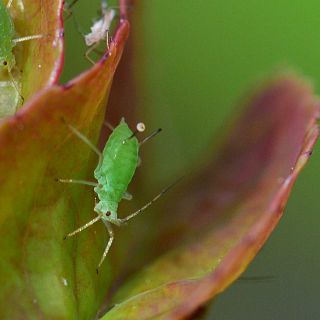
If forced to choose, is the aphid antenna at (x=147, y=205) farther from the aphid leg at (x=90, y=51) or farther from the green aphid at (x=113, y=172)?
the aphid leg at (x=90, y=51)

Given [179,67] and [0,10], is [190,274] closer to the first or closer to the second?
[0,10]

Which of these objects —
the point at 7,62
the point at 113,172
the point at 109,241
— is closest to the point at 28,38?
the point at 7,62

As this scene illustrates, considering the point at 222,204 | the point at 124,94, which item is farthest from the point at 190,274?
the point at 124,94

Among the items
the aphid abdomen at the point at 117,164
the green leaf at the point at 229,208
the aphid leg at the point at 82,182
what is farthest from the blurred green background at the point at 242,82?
the aphid leg at the point at 82,182

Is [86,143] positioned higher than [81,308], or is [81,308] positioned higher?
[86,143]

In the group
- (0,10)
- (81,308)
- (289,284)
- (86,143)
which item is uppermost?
(0,10)

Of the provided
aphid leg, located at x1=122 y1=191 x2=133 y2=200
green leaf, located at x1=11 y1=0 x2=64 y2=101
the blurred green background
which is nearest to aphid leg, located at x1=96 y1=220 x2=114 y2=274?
aphid leg, located at x1=122 y1=191 x2=133 y2=200
